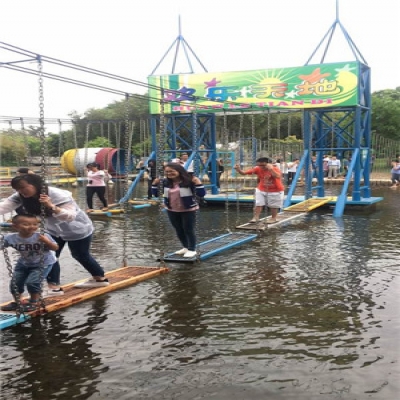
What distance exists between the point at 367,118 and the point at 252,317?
37.2ft

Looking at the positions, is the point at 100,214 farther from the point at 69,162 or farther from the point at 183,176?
the point at 69,162

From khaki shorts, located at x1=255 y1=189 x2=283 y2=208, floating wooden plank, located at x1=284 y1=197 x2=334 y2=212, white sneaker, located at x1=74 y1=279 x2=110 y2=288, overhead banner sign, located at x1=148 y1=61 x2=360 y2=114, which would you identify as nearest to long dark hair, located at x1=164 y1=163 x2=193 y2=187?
white sneaker, located at x1=74 y1=279 x2=110 y2=288

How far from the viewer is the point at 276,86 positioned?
1462 cm

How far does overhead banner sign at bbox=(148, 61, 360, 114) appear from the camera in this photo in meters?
13.7

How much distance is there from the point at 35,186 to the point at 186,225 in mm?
2959

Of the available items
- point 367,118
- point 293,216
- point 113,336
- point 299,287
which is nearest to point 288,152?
point 367,118

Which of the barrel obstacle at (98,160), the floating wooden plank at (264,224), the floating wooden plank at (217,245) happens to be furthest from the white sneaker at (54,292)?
the barrel obstacle at (98,160)

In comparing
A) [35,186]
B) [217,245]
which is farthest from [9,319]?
[217,245]

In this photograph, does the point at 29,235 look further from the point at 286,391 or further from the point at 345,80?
the point at 345,80

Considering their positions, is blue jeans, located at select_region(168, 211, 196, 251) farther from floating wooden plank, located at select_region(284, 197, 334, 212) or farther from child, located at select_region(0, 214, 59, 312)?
floating wooden plank, located at select_region(284, 197, 334, 212)

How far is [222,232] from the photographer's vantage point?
10.8 meters

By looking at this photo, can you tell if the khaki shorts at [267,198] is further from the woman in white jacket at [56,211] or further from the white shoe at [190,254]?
the woman in white jacket at [56,211]

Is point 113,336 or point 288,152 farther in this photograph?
point 288,152

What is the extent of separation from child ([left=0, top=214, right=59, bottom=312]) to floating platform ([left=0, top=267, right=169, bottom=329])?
0.45ft
